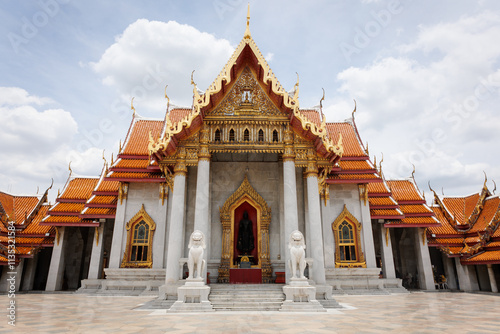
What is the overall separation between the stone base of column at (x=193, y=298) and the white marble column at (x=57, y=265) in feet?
36.9

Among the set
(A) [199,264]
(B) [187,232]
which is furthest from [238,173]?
(A) [199,264]

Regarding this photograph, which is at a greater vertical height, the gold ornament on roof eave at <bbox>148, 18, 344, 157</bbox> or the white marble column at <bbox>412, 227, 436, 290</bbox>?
the gold ornament on roof eave at <bbox>148, 18, 344, 157</bbox>

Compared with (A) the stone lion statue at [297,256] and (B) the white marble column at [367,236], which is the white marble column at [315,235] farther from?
(B) the white marble column at [367,236]

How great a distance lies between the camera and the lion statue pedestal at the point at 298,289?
29.3ft

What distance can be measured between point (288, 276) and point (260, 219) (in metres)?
3.51

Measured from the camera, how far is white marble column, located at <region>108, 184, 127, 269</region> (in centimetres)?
1429

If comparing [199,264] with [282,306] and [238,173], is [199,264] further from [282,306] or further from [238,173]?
[238,173]

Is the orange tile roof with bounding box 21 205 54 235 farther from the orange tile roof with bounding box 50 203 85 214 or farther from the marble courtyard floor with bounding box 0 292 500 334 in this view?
the marble courtyard floor with bounding box 0 292 500 334

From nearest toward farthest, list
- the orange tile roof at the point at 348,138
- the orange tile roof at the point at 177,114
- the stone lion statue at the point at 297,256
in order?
the stone lion statue at the point at 297,256 < the orange tile roof at the point at 348,138 < the orange tile roof at the point at 177,114

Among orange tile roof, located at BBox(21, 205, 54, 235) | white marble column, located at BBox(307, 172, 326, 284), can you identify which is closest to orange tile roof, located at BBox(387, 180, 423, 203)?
white marble column, located at BBox(307, 172, 326, 284)

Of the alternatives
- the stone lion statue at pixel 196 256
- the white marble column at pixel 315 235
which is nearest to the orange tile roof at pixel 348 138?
the white marble column at pixel 315 235

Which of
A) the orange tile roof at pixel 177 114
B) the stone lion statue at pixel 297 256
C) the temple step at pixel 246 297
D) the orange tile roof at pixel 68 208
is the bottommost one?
the temple step at pixel 246 297

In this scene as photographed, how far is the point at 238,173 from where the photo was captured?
1430 cm

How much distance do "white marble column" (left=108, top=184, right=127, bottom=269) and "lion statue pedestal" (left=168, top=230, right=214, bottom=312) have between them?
6477 millimetres
